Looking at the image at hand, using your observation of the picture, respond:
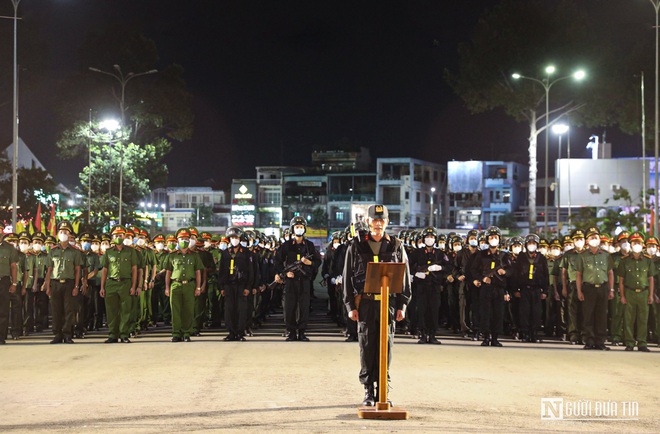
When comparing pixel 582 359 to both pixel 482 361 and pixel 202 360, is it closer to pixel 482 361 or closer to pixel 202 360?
pixel 482 361

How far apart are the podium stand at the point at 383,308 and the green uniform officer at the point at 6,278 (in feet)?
32.2

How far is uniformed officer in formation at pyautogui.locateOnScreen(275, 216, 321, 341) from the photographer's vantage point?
1762 cm

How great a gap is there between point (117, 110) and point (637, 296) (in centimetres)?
4321

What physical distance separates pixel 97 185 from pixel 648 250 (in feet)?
139

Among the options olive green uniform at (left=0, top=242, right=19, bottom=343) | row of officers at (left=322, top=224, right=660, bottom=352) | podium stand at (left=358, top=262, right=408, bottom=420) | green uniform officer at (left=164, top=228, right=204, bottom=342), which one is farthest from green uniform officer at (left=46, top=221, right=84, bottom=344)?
podium stand at (left=358, top=262, right=408, bottom=420)

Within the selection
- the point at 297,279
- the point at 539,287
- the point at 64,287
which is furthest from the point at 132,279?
the point at 539,287

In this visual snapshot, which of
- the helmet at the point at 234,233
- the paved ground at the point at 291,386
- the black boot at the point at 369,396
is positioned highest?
the helmet at the point at 234,233

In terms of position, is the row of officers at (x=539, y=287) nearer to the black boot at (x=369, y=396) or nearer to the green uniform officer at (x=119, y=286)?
the green uniform officer at (x=119, y=286)

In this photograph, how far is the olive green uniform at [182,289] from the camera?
1756 centimetres

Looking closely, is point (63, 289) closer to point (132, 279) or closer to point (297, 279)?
point (132, 279)

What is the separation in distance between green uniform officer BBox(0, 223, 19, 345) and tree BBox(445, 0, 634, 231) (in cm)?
3878

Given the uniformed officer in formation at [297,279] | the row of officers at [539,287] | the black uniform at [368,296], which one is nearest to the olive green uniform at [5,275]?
the uniformed officer in formation at [297,279]

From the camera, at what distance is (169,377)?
39.1 ft

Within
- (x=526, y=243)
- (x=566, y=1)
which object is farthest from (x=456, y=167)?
(x=526, y=243)
